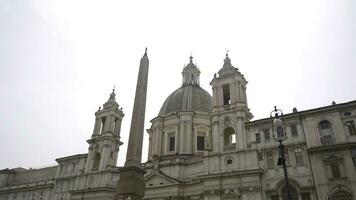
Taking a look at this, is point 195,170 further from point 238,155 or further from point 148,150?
point 148,150

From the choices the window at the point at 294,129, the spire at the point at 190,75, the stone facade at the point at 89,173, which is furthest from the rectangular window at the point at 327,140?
Answer: the spire at the point at 190,75

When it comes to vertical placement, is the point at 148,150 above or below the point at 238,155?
above

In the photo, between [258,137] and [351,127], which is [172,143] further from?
[351,127]

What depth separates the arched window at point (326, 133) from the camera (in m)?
29.1

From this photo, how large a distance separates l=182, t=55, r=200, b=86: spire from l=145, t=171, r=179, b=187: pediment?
1944 cm

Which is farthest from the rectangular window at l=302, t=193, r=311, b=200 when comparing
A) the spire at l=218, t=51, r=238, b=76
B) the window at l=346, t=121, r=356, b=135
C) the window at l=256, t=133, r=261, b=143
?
the spire at l=218, t=51, r=238, b=76

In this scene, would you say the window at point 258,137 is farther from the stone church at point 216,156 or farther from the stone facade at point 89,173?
the stone facade at point 89,173

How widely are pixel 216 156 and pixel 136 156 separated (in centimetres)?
1797

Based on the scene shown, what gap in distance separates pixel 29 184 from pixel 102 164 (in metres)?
14.7

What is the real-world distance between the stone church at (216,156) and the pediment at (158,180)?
0.12m

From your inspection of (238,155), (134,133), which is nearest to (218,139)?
(238,155)

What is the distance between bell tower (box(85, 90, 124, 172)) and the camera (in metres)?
43.5

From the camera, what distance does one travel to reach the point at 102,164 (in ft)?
140

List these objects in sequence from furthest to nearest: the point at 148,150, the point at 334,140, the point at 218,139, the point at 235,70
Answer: the point at 148,150, the point at 235,70, the point at 218,139, the point at 334,140
